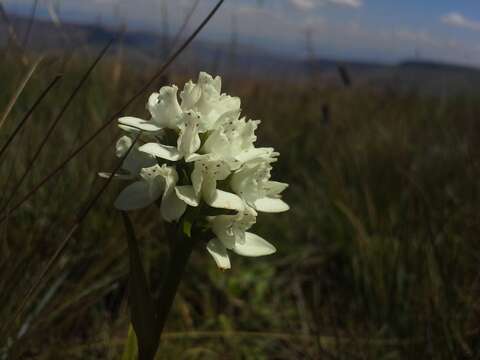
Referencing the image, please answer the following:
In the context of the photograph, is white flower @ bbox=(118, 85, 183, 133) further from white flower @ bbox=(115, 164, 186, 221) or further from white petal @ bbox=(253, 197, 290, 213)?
white petal @ bbox=(253, 197, 290, 213)

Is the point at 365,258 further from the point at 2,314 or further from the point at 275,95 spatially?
the point at 275,95

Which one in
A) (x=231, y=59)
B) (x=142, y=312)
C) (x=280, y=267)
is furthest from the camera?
(x=231, y=59)

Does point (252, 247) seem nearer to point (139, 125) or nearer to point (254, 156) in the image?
point (254, 156)

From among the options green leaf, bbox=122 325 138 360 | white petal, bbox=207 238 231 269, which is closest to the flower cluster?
white petal, bbox=207 238 231 269

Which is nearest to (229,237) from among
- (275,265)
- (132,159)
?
(132,159)

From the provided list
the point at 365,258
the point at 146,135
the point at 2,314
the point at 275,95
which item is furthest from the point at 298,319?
the point at 275,95

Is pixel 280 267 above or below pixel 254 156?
below
